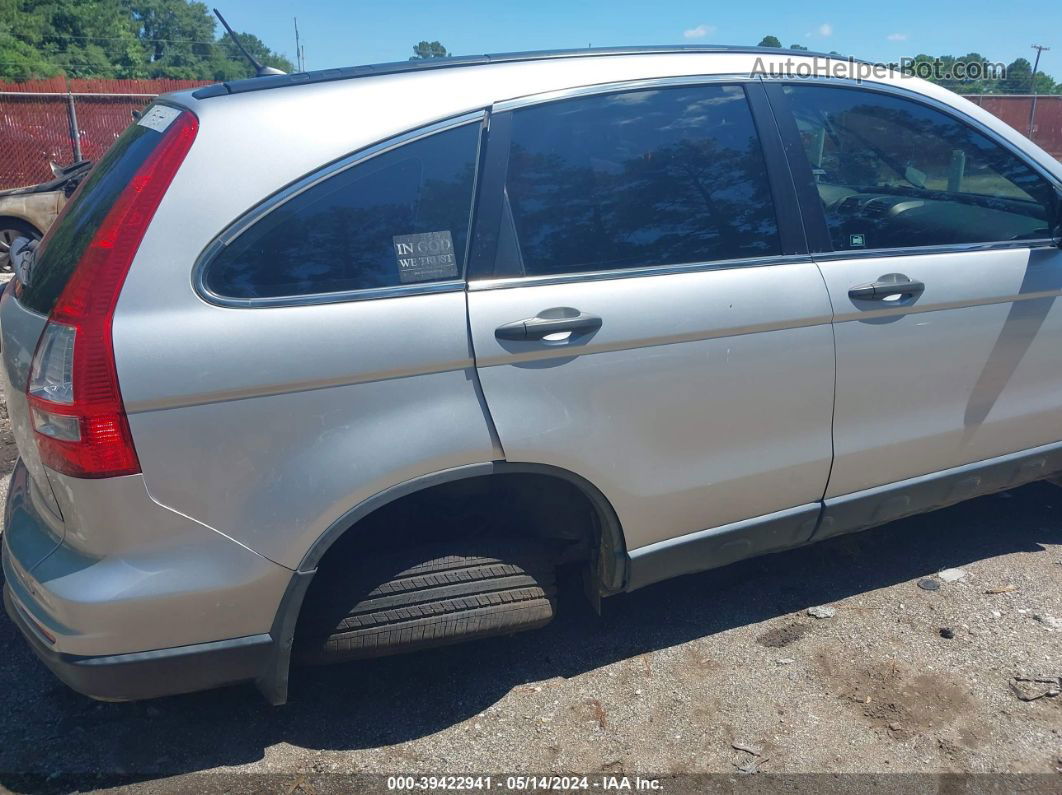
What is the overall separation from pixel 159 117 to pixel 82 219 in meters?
0.37

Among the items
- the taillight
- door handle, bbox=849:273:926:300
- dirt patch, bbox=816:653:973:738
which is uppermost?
A: the taillight

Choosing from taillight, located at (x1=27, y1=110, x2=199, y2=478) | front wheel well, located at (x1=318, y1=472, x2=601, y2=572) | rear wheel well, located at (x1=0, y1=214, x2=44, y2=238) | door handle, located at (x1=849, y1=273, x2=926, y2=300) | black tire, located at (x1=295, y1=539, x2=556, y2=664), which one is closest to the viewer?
taillight, located at (x1=27, y1=110, x2=199, y2=478)

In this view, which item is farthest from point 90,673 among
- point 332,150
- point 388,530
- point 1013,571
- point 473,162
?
point 1013,571

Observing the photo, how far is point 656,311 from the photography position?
2.66 metres

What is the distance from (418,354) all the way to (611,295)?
24.0 inches

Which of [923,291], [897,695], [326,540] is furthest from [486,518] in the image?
[923,291]

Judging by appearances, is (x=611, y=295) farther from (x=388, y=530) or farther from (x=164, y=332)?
(x=164, y=332)

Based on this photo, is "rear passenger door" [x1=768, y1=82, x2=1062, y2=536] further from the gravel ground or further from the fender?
the fender

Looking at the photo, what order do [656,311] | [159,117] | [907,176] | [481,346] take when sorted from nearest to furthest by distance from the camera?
[481,346] → [159,117] → [656,311] → [907,176]

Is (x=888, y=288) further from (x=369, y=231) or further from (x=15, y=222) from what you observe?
(x=15, y=222)

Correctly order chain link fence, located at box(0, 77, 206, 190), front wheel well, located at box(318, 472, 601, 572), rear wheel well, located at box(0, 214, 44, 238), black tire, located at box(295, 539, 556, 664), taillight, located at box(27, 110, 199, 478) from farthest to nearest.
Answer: chain link fence, located at box(0, 77, 206, 190) → rear wheel well, located at box(0, 214, 44, 238) → front wheel well, located at box(318, 472, 601, 572) → black tire, located at box(295, 539, 556, 664) → taillight, located at box(27, 110, 199, 478)

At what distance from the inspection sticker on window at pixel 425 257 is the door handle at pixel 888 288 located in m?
1.36

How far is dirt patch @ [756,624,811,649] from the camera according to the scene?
322 centimetres

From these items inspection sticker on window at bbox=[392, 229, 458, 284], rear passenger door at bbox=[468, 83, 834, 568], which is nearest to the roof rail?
rear passenger door at bbox=[468, 83, 834, 568]
